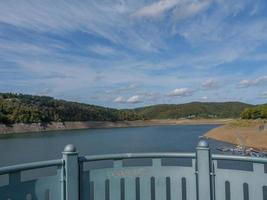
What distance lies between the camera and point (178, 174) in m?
3.62

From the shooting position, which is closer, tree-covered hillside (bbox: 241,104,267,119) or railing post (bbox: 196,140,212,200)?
railing post (bbox: 196,140,212,200)

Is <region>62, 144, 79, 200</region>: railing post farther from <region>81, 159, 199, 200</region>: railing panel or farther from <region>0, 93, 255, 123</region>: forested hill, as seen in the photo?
<region>0, 93, 255, 123</region>: forested hill

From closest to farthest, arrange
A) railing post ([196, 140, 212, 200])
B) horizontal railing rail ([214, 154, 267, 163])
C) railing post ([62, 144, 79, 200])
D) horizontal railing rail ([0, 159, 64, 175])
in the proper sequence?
horizontal railing rail ([0, 159, 64, 175]) → horizontal railing rail ([214, 154, 267, 163]) → railing post ([62, 144, 79, 200]) → railing post ([196, 140, 212, 200])

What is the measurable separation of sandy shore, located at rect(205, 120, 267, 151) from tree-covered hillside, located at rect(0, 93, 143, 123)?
6488 centimetres

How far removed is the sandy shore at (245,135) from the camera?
53.3 meters

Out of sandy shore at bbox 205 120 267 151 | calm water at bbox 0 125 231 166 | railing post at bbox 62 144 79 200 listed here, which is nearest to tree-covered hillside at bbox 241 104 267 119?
calm water at bbox 0 125 231 166

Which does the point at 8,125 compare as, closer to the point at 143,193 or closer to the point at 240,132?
the point at 240,132

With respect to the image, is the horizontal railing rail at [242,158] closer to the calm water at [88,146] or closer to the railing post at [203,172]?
the railing post at [203,172]

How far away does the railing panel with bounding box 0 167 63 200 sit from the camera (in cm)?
301

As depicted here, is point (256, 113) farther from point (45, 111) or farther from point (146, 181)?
point (146, 181)

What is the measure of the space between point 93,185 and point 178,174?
804 millimetres

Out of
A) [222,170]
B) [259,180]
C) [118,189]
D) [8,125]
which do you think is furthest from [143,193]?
[8,125]

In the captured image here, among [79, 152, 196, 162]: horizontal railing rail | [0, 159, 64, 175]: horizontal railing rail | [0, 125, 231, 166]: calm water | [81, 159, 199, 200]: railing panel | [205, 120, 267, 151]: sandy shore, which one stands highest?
[79, 152, 196, 162]: horizontal railing rail

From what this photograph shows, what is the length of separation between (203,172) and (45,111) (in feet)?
410
